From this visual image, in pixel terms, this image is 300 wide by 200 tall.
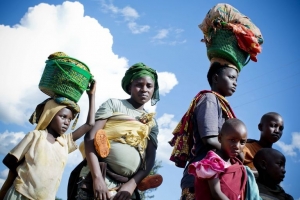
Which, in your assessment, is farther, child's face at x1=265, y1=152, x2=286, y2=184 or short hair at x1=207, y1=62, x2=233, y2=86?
short hair at x1=207, y1=62, x2=233, y2=86

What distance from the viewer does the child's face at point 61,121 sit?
4.41 m

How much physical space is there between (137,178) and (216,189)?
1.24 meters

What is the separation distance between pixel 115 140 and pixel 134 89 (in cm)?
62

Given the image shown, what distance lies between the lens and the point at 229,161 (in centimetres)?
331

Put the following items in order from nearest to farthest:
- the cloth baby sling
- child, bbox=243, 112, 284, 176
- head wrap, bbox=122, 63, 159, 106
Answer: the cloth baby sling < child, bbox=243, 112, 284, 176 < head wrap, bbox=122, 63, 159, 106

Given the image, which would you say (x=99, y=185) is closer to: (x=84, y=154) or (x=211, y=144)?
(x=84, y=154)

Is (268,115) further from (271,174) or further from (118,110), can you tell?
(118,110)

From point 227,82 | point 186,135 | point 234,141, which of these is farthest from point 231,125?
point 227,82

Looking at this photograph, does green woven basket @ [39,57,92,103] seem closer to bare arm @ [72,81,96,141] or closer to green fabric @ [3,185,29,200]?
bare arm @ [72,81,96,141]

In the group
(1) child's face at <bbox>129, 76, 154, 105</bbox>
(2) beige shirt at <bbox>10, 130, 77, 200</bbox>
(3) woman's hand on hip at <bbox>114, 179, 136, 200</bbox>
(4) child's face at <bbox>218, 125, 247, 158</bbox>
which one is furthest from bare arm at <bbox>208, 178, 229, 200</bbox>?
(2) beige shirt at <bbox>10, 130, 77, 200</bbox>

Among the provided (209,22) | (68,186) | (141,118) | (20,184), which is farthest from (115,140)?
(209,22)

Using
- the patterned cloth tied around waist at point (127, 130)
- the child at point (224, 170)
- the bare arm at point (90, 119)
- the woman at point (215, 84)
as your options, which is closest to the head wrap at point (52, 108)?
the bare arm at point (90, 119)

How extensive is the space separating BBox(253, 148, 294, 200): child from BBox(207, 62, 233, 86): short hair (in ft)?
2.92

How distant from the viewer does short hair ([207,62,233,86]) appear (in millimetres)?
4031
